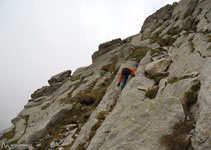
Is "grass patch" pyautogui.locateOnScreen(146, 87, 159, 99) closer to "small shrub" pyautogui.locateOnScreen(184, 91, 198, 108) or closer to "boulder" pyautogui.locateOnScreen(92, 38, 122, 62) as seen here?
"small shrub" pyautogui.locateOnScreen(184, 91, 198, 108)

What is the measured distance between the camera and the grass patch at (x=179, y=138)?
6559 mm

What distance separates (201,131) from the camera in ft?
20.7

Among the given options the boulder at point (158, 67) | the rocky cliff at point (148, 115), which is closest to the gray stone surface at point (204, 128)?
the rocky cliff at point (148, 115)

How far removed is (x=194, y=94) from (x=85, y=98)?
17.4 metres

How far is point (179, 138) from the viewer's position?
22.4ft

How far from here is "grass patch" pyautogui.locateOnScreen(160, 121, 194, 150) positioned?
21.5 feet

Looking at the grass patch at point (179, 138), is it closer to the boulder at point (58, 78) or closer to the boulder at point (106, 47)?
the boulder at point (106, 47)

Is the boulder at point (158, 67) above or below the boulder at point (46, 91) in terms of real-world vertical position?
below

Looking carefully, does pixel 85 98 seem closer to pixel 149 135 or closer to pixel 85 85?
pixel 85 85

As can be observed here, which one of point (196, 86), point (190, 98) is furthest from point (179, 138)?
point (196, 86)

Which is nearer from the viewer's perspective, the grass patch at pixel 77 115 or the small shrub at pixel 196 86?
the small shrub at pixel 196 86

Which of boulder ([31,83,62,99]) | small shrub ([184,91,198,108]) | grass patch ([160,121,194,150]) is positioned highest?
boulder ([31,83,62,99])

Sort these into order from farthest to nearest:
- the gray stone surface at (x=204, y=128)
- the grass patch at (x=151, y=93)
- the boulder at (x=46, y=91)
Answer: the boulder at (x=46, y=91) → the grass patch at (x=151, y=93) → the gray stone surface at (x=204, y=128)

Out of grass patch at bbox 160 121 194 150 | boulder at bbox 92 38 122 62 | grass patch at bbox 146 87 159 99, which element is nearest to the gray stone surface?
grass patch at bbox 160 121 194 150
